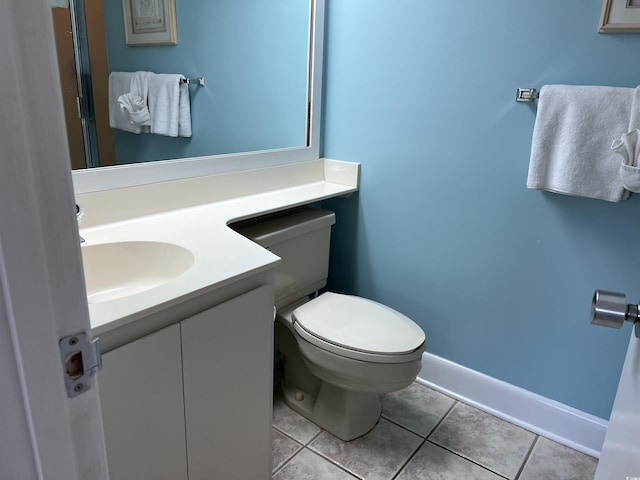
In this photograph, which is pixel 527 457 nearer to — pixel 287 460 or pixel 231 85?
pixel 287 460

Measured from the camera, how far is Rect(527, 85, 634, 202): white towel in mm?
1330

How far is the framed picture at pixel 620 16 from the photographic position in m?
1.30

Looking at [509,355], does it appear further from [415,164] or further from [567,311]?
[415,164]

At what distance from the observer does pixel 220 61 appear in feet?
5.45

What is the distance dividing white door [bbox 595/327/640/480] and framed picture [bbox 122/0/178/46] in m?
1.45

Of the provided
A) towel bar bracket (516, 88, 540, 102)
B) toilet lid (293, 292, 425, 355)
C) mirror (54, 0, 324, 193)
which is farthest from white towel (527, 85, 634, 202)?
mirror (54, 0, 324, 193)

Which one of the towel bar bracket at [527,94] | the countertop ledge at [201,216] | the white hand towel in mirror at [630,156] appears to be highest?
the towel bar bracket at [527,94]

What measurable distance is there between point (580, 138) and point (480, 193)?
15.1 inches

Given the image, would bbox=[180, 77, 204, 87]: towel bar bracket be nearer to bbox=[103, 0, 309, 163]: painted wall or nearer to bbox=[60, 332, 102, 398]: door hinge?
bbox=[103, 0, 309, 163]: painted wall

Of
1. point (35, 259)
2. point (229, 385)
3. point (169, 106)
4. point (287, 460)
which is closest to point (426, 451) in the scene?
point (287, 460)

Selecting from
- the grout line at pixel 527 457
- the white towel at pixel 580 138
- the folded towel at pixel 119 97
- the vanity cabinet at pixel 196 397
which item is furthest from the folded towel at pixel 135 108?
the grout line at pixel 527 457

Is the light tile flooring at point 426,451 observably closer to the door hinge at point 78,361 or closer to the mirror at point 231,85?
the mirror at point 231,85

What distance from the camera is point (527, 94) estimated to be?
1503 millimetres

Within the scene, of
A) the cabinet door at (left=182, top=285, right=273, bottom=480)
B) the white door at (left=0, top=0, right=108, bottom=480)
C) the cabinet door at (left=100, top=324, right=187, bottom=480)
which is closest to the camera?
the white door at (left=0, top=0, right=108, bottom=480)
